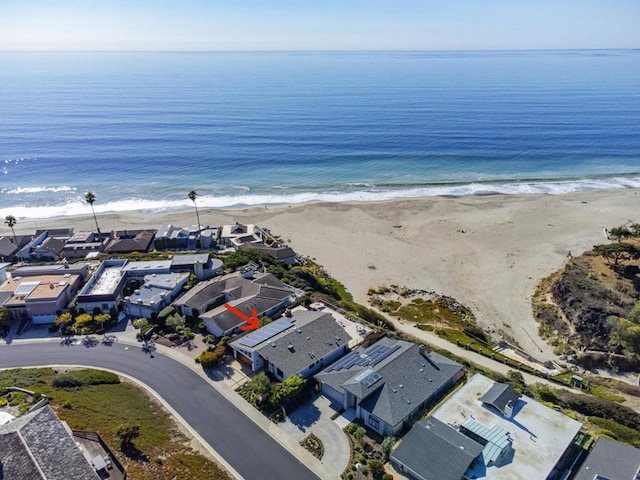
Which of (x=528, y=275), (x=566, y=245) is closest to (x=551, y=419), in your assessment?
(x=528, y=275)

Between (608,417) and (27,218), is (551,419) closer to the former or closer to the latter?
(608,417)

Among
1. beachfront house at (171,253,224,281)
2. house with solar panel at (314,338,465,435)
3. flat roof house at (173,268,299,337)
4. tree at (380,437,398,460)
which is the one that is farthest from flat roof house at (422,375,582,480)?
beachfront house at (171,253,224,281)

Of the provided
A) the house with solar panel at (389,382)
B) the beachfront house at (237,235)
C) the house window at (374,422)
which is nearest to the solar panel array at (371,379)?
the house with solar panel at (389,382)

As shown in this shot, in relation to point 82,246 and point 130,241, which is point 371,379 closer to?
point 130,241

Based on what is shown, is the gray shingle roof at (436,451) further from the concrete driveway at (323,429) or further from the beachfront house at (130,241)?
the beachfront house at (130,241)

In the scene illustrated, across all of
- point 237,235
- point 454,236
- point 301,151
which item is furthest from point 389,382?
point 301,151

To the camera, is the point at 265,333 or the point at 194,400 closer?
the point at 194,400
